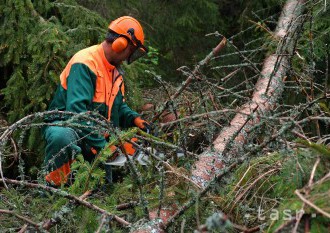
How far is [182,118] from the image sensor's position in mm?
2543

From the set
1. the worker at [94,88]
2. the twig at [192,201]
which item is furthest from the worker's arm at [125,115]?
the twig at [192,201]

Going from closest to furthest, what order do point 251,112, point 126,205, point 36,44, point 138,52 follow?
point 126,205, point 251,112, point 138,52, point 36,44

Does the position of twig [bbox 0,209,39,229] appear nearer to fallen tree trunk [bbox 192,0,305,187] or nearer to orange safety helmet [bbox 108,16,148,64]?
fallen tree trunk [bbox 192,0,305,187]

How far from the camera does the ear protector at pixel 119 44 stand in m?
4.55

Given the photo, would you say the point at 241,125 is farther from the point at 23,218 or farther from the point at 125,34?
the point at 23,218

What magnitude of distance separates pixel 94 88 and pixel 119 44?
1.37 ft

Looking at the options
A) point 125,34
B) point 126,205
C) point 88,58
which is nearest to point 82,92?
point 88,58

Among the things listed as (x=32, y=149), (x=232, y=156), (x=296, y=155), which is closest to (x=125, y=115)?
(x=32, y=149)

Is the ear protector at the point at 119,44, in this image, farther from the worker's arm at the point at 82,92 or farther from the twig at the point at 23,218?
the twig at the point at 23,218

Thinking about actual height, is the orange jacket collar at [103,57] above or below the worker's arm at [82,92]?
above

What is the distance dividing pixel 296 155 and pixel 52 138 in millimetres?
2375

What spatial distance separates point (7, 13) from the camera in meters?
5.70

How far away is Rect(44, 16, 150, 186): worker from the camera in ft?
14.1

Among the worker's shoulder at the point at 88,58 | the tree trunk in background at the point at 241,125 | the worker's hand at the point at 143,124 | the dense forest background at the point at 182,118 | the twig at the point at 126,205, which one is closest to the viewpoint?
the dense forest background at the point at 182,118
